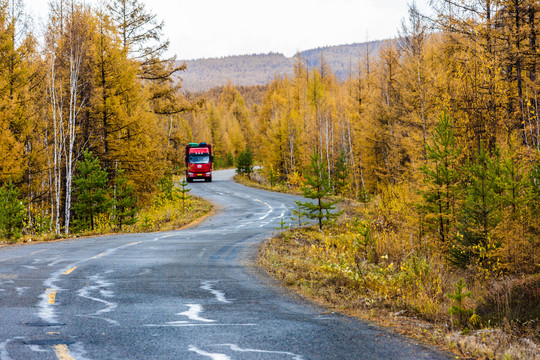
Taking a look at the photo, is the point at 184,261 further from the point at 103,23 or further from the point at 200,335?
the point at 103,23

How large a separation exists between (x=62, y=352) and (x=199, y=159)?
2032 inches

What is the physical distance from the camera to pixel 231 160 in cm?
9412

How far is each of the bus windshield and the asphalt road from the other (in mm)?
43038

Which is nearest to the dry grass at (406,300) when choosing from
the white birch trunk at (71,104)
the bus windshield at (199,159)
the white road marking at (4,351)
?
the white road marking at (4,351)

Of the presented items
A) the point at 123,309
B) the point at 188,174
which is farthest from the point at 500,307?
the point at 188,174

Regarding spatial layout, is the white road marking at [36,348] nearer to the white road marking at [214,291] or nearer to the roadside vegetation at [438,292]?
the white road marking at [214,291]

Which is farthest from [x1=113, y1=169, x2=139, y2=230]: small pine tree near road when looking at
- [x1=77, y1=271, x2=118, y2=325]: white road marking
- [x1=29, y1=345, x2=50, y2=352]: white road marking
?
[x1=29, y1=345, x2=50, y2=352]: white road marking

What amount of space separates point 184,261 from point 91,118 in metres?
15.5

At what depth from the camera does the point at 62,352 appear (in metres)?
4.42

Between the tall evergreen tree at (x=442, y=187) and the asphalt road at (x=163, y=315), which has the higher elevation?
the tall evergreen tree at (x=442, y=187)

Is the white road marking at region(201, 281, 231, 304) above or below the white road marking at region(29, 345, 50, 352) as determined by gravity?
below

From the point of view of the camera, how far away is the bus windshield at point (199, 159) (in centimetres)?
5506

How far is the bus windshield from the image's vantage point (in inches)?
2168

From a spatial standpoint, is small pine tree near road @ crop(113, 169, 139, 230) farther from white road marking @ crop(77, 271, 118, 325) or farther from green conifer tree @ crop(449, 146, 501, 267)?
green conifer tree @ crop(449, 146, 501, 267)
